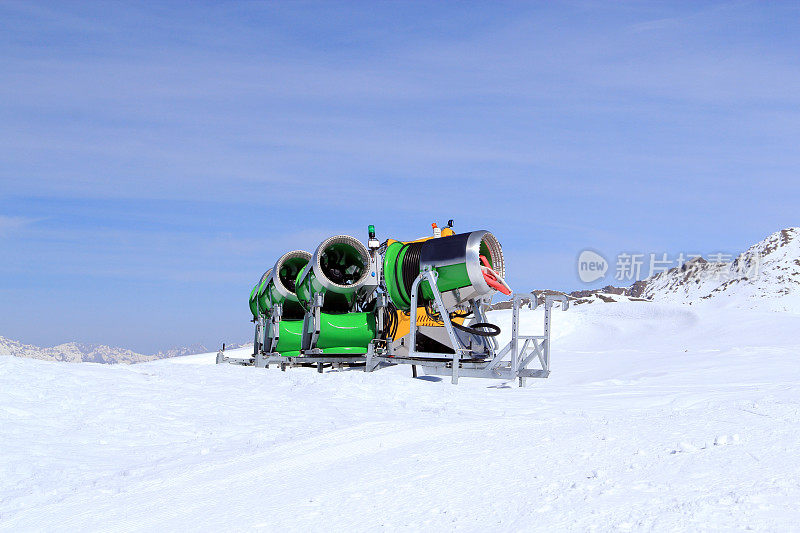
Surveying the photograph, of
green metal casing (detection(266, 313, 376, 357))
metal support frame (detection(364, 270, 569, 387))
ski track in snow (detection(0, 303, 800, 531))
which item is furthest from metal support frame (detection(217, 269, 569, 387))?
ski track in snow (detection(0, 303, 800, 531))

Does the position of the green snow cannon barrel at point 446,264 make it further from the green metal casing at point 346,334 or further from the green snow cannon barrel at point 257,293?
the green snow cannon barrel at point 257,293

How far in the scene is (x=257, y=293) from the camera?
2242cm

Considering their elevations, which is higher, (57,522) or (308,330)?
(308,330)

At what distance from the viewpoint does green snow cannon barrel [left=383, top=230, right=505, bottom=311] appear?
12352 millimetres

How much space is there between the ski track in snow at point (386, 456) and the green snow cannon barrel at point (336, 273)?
19.4 ft

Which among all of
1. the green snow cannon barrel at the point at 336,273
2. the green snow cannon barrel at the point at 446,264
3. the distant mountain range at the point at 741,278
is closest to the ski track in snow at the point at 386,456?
the green snow cannon barrel at the point at 446,264

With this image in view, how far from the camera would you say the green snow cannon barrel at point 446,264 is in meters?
12.4

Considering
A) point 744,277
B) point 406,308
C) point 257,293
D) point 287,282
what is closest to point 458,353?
point 406,308

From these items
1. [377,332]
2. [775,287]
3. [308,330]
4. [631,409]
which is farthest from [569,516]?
[775,287]

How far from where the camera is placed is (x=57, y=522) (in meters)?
4.38

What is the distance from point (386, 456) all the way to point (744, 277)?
6905 cm

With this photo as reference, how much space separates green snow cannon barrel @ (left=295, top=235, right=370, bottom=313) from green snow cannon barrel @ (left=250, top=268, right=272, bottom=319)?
3.92 m

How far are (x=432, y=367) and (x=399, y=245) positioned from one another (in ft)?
9.32

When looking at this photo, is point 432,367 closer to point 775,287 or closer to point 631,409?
point 631,409
